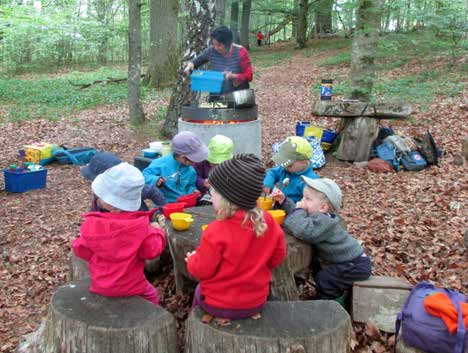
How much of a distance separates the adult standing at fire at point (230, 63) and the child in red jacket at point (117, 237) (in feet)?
12.1

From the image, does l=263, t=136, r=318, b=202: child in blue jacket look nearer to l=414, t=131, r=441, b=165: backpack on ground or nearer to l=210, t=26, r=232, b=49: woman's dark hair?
l=210, t=26, r=232, b=49: woman's dark hair

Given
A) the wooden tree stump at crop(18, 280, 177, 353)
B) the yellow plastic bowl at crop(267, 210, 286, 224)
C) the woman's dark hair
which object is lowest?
the wooden tree stump at crop(18, 280, 177, 353)

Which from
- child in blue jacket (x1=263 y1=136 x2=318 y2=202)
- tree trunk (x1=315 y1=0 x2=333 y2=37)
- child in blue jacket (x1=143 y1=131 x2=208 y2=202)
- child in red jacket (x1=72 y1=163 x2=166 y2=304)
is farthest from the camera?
tree trunk (x1=315 y1=0 x2=333 y2=37)

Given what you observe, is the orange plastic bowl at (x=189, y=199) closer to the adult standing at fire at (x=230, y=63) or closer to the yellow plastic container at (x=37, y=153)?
the adult standing at fire at (x=230, y=63)

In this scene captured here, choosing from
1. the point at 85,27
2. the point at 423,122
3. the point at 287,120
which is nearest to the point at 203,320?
the point at 423,122

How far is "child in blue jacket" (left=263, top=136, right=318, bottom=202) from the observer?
Result: 430 centimetres

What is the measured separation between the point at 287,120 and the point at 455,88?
4.23m

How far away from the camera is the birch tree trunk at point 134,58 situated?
10562 millimetres

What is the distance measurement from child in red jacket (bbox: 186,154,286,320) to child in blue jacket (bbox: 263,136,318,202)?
162cm

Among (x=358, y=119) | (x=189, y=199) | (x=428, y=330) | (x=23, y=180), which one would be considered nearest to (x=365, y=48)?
(x=358, y=119)

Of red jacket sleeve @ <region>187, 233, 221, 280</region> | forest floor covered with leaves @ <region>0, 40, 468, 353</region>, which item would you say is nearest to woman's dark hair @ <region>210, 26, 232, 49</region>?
forest floor covered with leaves @ <region>0, 40, 468, 353</region>

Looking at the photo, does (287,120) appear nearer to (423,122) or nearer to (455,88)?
(423,122)

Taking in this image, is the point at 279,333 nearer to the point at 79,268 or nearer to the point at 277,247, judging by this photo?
the point at 277,247

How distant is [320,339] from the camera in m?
2.63
